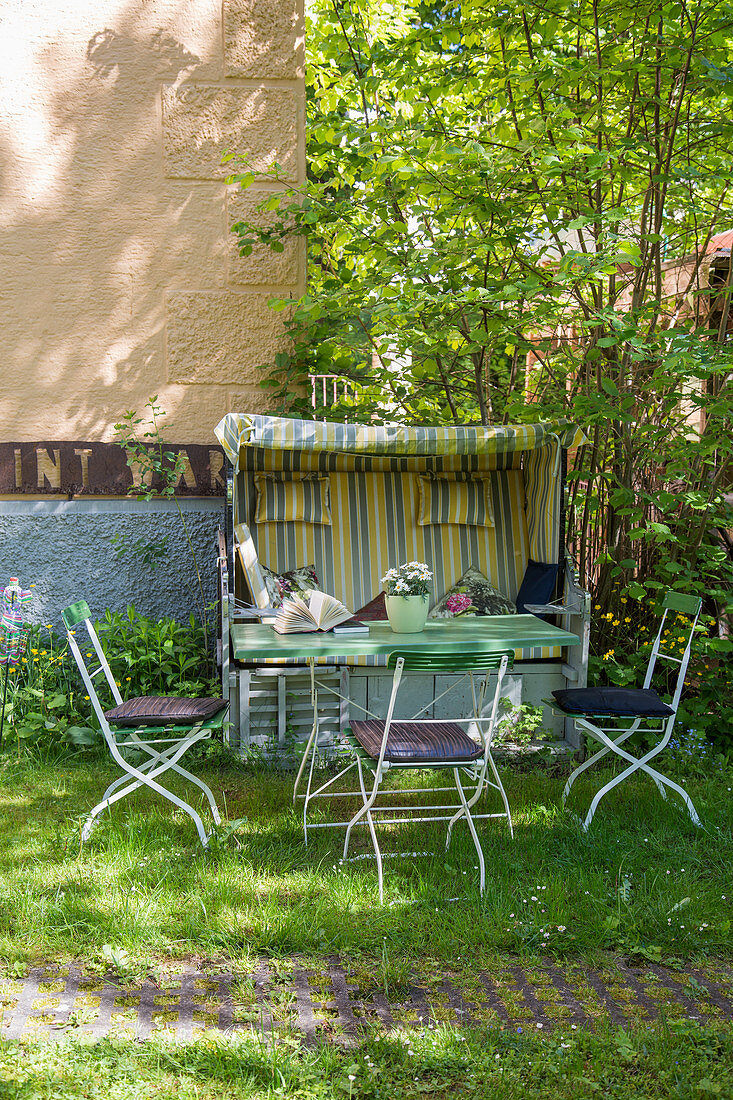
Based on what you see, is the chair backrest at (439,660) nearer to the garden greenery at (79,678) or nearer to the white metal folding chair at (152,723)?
the white metal folding chair at (152,723)

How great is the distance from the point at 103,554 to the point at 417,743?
3.11 metres

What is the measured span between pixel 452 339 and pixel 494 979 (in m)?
4.18

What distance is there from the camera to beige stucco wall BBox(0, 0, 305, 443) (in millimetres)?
5672

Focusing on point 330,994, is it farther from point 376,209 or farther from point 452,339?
point 376,209

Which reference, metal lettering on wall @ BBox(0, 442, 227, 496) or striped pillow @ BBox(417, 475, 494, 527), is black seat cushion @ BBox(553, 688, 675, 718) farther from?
metal lettering on wall @ BBox(0, 442, 227, 496)

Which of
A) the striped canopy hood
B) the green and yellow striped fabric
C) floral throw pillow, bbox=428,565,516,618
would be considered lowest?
floral throw pillow, bbox=428,565,516,618

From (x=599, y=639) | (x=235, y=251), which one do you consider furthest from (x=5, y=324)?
(x=599, y=639)

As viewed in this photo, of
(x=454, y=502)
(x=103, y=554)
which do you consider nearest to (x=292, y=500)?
(x=454, y=502)

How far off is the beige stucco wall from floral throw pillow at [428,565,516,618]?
72.2 inches

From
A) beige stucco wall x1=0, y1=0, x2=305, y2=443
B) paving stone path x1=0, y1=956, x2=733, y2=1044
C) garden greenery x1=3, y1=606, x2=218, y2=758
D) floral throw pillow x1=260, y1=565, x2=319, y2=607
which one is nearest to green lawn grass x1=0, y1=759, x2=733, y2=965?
paving stone path x1=0, y1=956, x2=733, y2=1044

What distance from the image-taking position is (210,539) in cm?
587

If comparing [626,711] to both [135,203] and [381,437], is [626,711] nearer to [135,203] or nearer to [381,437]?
[381,437]

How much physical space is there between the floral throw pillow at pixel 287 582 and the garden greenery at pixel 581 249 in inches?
45.2

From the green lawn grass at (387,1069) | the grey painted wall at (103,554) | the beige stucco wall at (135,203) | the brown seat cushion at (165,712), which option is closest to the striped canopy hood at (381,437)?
the grey painted wall at (103,554)
